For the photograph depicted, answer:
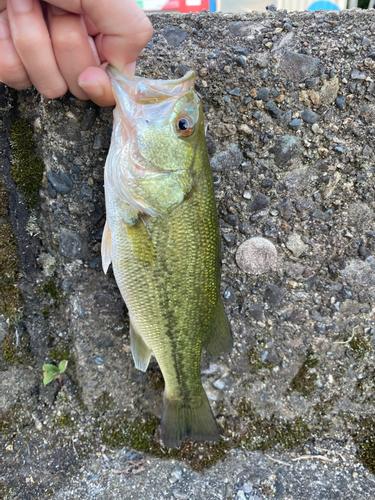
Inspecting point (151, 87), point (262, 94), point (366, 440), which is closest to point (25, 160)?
point (151, 87)

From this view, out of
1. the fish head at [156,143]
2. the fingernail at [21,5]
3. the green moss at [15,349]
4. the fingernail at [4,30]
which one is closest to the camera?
the fingernail at [21,5]

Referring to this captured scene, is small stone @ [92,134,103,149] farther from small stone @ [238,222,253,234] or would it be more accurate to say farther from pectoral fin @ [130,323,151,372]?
pectoral fin @ [130,323,151,372]

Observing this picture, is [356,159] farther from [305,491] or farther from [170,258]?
[305,491]

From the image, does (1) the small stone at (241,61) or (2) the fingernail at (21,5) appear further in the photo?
(1) the small stone at (241,61)

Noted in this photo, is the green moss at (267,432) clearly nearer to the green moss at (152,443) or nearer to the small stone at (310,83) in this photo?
the green moss at (152,443)

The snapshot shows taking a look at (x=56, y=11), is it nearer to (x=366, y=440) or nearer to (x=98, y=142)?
(x=98, y=142)

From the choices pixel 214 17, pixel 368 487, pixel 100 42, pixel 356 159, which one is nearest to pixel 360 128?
pixel 356 159

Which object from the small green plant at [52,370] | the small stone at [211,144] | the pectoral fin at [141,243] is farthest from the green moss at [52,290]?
the small stone at [211,144]
